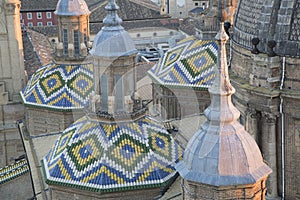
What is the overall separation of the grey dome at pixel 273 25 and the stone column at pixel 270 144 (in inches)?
74.5

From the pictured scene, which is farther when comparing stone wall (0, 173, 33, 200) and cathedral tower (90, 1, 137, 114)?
stone wall (0, 173, 33, 200)

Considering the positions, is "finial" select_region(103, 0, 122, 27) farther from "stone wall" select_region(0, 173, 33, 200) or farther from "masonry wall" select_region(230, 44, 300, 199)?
"stone wall" select_region(0, 173, 33, 200)

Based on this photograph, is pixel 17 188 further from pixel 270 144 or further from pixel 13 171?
pixel 270 144

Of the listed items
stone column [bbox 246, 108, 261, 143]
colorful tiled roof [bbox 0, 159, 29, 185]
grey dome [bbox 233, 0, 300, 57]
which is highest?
grey dome [bbox 233, 0, 300, 57]

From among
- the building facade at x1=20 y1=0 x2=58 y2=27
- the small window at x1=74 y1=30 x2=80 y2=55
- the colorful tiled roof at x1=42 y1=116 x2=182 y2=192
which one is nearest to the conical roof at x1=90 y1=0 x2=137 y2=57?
the colorful tiled roof at x1=42 y1=116 x2=182 y2=192

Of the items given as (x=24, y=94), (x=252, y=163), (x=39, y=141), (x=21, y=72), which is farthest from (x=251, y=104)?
(x=21, y=72)

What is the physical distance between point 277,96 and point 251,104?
0.87 metres

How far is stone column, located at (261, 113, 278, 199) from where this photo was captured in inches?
782

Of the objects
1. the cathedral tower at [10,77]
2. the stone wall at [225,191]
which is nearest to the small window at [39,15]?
the cathedral tower at [10,77]

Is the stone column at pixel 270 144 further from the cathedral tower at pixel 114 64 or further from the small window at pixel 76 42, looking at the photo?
the small window at pixel 76 42

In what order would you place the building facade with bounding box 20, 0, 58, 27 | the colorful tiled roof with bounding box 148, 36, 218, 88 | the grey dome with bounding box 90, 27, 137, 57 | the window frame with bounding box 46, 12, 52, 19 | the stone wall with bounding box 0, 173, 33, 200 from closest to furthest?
the grey dome with bounding box 90, 27, 137, 57, the stone wall with bounding box 0, 173, 33, 200, the colorful tiled roof with bounding box 148, 36, 218, 88, the building facade with bounding box 20, 0, 58, 27, the window frame with bounding box 46, 12, 52, 19

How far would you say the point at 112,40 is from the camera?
22.2 meters

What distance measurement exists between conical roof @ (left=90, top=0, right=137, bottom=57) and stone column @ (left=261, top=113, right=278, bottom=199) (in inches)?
197

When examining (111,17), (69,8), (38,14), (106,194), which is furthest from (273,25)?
(38,14)
